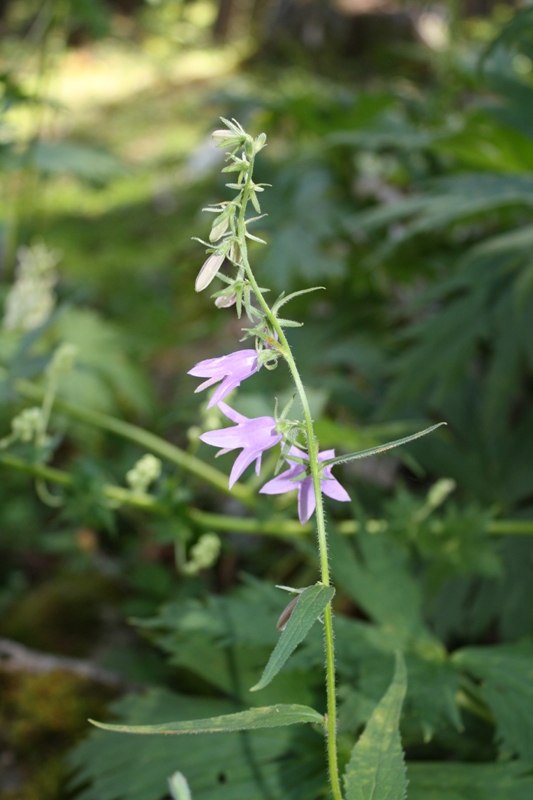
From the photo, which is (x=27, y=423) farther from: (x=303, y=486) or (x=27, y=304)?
(x=303, y=486)

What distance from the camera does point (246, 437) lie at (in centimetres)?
66

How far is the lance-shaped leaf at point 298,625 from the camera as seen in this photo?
1.83ft

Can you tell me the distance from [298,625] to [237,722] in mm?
112

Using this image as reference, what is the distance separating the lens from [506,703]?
115 centimetres

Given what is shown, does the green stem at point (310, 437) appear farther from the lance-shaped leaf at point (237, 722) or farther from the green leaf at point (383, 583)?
the green leaf at point (383, 583)

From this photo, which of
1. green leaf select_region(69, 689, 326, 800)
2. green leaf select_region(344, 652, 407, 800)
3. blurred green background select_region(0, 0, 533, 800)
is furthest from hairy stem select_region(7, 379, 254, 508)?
green leaf select_region(344, 652, 407, 800)

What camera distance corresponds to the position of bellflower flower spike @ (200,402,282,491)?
65 centimetres

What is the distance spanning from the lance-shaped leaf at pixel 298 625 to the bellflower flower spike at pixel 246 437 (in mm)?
116

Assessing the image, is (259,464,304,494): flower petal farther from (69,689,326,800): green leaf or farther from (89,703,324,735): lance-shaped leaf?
(69,689,326,800): green leaf

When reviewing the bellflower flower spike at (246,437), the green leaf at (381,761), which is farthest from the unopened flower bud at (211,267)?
the green leaf at (381,761)

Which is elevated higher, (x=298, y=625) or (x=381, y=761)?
(x=298, y=625)

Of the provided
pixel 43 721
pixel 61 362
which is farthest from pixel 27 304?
pixel 43 721

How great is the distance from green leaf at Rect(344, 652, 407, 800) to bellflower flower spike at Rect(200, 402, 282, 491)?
332 mm

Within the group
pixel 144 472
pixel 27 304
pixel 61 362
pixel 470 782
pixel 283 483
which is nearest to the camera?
pixel 283 483
